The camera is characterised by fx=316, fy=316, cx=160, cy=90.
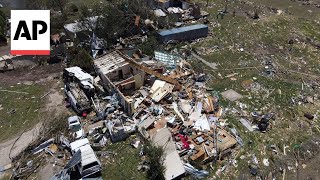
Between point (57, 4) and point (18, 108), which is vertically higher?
point (57, 4)

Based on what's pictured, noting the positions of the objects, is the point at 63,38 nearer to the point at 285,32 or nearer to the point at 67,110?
the point at 67,110

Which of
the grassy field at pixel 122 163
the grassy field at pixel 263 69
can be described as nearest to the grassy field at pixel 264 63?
the grassy field at pixel 263 69

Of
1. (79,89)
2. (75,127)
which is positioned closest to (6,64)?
(79,89)

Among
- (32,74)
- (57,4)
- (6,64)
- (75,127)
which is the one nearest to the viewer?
(75,127)

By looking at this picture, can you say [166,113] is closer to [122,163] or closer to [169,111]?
[169,111]

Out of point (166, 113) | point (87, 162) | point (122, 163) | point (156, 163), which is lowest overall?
point (122, 163)

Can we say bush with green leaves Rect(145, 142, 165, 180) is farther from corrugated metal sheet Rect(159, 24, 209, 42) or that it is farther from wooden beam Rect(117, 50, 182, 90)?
corrugated metal sheet Rect(159, 24, 209, 42)

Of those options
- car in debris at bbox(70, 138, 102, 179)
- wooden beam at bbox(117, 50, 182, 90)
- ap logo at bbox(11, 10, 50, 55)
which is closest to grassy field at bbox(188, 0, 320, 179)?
wooden beam at bbox(117, 50, 182, 90)
